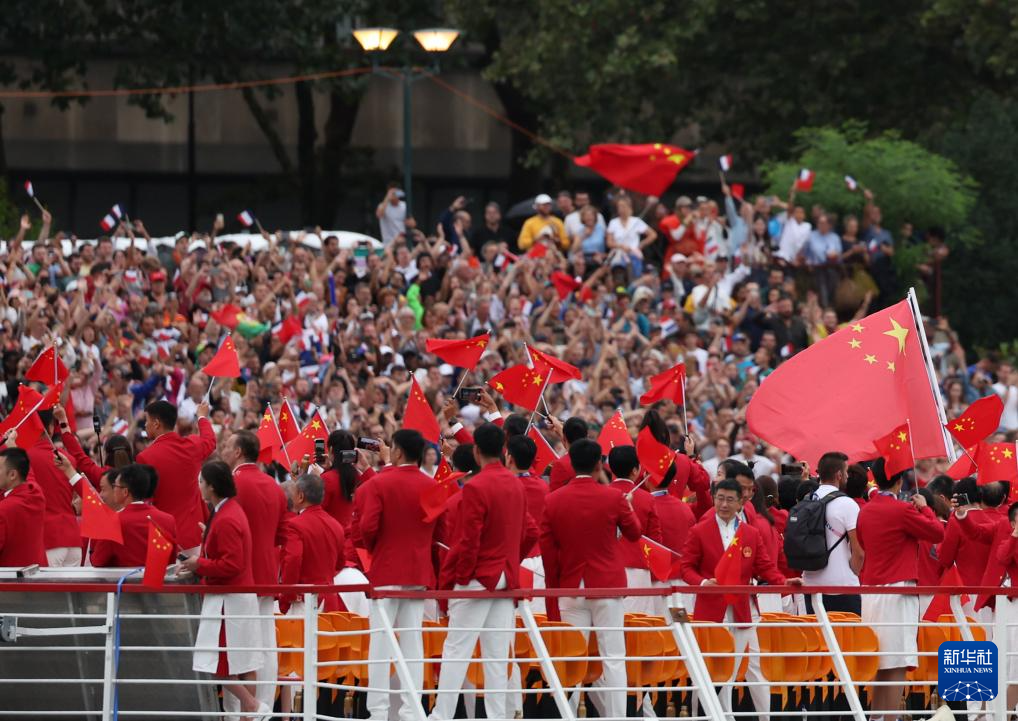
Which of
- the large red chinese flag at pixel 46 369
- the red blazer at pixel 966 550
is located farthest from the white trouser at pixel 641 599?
the large red chinese flag at pixel 46 369

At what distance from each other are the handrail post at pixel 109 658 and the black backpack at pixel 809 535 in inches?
198

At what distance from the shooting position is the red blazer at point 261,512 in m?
14.1

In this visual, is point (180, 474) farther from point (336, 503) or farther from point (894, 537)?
point (894, 537)

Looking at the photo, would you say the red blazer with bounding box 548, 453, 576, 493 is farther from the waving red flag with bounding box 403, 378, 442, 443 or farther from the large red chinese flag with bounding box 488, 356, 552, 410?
the large red chinese flag with bounding box 488, 356, 552, 410

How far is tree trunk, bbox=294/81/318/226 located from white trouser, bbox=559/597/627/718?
3056 centimetres

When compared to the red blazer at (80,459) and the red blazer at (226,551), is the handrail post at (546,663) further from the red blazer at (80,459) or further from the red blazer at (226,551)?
the red blazer at (80,459)

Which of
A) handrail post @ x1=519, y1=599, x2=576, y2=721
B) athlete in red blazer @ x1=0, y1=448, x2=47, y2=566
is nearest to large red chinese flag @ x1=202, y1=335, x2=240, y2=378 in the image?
athlete in red blazer @ x1=0, y1=448, x2=47, y2=566

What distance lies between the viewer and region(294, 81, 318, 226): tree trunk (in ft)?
146

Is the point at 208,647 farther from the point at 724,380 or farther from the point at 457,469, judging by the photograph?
the point at 724,380

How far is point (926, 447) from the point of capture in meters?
17.1

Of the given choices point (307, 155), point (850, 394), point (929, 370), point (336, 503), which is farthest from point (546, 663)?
point (307, 155)

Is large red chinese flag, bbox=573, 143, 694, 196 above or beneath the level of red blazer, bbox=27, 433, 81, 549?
above

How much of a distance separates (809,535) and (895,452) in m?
0.85

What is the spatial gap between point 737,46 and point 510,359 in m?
16.1
